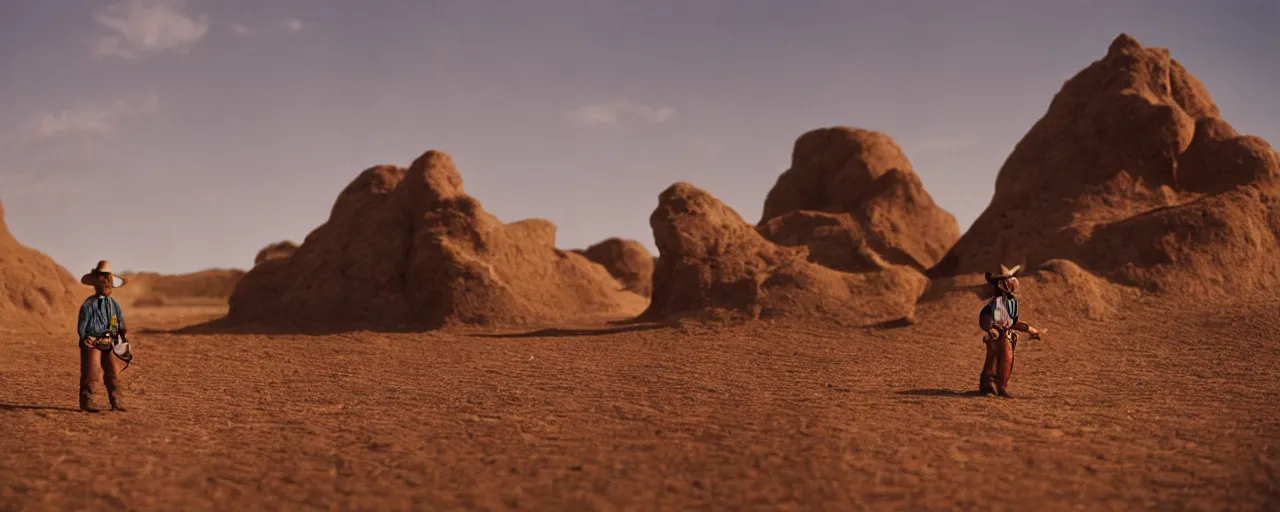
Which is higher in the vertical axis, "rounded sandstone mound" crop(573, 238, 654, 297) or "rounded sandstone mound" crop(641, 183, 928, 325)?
"rounded sandstone mound" crop(573, 238, 654, 297)

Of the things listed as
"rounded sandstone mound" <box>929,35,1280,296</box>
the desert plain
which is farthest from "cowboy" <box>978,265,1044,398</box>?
"rounded sandstone mound" <box>929,35,1280,296</box>

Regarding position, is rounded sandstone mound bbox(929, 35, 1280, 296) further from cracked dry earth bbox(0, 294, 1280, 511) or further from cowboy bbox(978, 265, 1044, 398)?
cowboy bbox(978, 265, 1044, 398)

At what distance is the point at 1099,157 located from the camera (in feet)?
61.1

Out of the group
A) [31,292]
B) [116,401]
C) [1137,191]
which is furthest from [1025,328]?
[31,292]

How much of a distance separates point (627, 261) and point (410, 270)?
50.2 feet

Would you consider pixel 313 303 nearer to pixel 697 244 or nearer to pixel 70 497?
pixel 697 244

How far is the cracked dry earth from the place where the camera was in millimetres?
5688

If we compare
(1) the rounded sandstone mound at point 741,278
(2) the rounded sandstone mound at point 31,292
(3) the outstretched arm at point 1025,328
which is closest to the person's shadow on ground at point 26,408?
(2) the rounded sandstone mound at point 31,292

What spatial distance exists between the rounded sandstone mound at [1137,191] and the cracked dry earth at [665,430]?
3443 millimetres

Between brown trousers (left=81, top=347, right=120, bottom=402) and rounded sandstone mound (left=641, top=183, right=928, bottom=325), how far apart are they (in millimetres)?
9421

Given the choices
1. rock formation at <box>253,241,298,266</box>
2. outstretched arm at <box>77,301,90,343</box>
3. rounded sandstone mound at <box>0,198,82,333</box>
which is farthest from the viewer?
rock formation at <box>253,241,298,266</box>

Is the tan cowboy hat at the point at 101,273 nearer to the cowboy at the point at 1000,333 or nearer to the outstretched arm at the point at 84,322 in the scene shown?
the outstretched arm at the point at 84,322

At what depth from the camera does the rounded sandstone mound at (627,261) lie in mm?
32062

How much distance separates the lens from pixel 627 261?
3278cm
